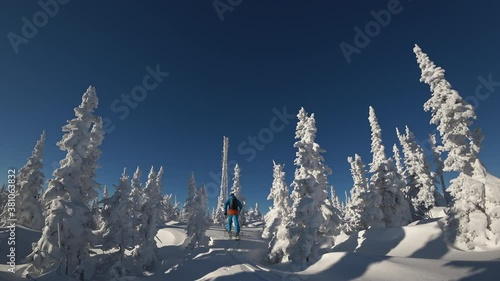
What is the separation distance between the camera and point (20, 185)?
34.4 meters

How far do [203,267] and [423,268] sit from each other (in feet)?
32.9

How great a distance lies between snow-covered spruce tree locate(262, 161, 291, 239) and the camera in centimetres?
2878

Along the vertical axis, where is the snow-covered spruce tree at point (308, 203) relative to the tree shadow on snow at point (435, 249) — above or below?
above

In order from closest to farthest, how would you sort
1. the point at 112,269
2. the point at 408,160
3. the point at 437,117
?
1. the point at 112,269
2. the point at 437,117
3. the point at 408,160

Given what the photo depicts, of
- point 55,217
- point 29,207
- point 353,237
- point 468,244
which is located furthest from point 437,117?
point 29,207

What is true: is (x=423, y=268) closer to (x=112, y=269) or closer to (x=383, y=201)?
(x=112, y=269)

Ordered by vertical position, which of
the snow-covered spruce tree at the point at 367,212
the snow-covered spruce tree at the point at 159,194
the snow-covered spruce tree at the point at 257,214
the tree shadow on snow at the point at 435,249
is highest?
the snow-covered spruce tree at the point at 159,194

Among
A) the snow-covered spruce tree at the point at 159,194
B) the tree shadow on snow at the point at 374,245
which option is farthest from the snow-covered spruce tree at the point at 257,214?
the tree shadow on snow at the point at 374,245

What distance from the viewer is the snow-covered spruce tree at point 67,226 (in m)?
15.7

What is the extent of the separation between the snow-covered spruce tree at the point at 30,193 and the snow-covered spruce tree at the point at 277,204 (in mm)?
31411

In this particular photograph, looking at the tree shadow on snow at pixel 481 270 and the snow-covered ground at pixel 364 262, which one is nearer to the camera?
the tree shadow on snow at pixel 481 270

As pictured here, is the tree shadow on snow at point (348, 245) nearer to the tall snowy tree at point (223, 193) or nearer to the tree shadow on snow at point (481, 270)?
the tree shadow on snow at point (481, 270)

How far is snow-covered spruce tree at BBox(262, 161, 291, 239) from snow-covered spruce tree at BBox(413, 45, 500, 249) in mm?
15675

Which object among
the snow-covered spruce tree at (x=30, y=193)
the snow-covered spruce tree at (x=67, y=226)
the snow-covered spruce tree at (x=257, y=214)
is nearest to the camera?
the snow-covered spruce tree at (x=67, y=226)
